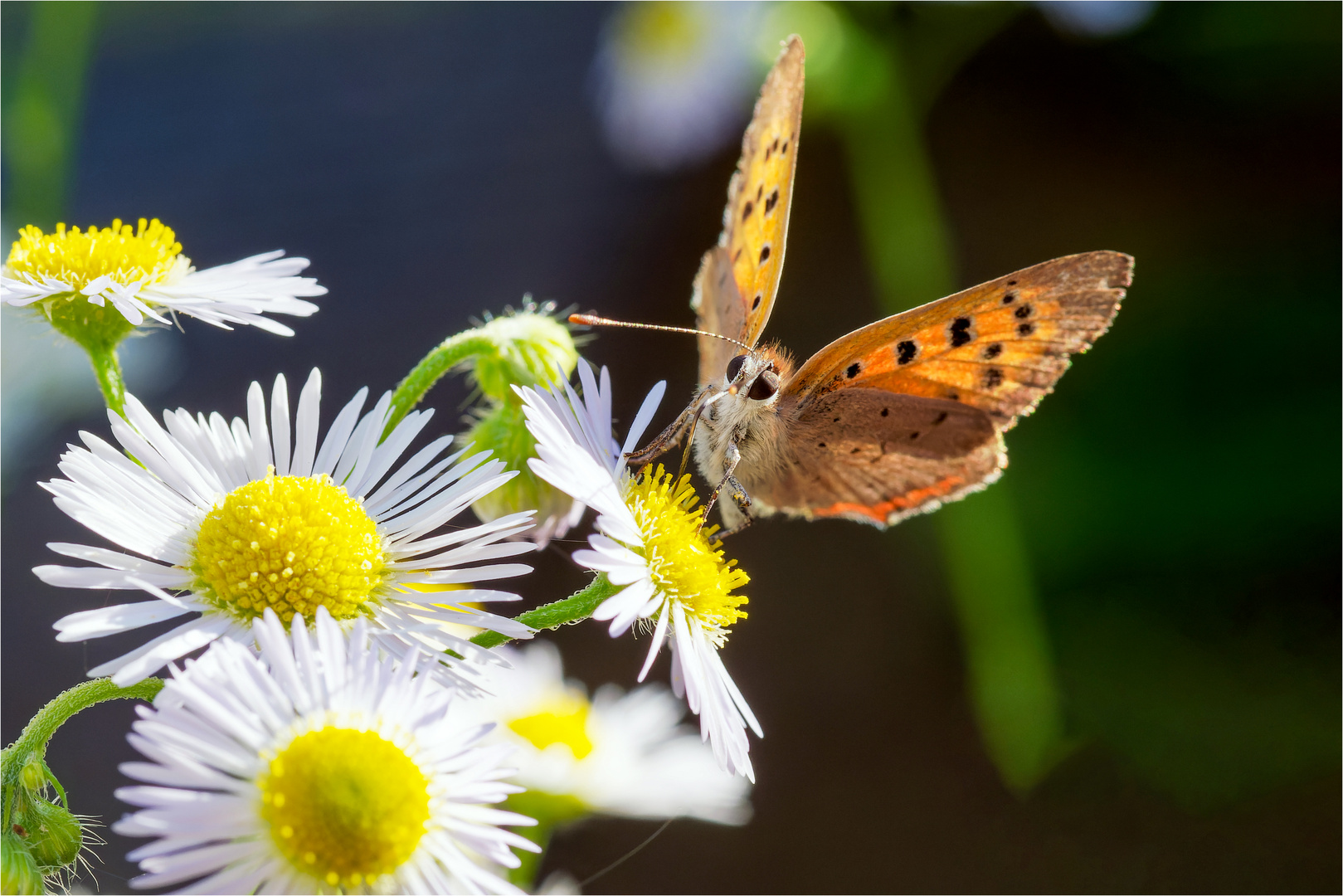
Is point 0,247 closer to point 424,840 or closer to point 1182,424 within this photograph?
point 424,840

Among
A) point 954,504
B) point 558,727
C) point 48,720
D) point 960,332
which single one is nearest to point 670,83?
point 954,504

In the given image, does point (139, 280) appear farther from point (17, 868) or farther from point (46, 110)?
point (46, 110)

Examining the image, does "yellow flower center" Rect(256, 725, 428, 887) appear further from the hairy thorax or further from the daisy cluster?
the hairy thorax

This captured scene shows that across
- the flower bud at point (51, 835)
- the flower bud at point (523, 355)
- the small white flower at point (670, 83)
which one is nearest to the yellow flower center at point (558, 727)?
the flower bud at point (523, 355)

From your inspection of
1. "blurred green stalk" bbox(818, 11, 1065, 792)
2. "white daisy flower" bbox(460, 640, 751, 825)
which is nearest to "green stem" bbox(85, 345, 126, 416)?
"white daisy flower" bbox(460, 640, 751, 825)

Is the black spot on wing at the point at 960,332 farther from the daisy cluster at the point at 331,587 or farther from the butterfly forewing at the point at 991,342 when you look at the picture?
the daisy cluster at the point at 331,587

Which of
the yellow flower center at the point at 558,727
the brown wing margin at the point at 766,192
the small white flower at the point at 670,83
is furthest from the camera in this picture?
the small white flower at the point at 670,83
